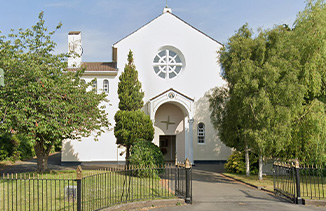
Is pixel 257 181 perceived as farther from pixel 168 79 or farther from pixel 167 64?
pixel 167 64

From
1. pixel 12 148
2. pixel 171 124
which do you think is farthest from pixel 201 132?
pixel 12 148

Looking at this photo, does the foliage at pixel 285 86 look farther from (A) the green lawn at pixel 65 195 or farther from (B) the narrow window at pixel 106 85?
(B) the narrow window at pixel 106 85

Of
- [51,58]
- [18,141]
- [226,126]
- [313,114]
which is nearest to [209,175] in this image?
[226,126]

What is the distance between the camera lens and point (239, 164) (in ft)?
63.1

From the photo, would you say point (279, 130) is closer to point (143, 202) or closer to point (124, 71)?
point (143, 202)

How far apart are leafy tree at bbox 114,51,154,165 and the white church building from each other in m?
1.93

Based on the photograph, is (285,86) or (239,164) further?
(239,164)

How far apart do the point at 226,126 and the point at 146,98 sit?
8.65m

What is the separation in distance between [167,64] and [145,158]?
37.0 ft

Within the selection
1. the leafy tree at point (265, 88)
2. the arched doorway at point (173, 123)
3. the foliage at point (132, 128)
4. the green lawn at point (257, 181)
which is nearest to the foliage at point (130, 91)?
the arched doorway at point (173, 123)

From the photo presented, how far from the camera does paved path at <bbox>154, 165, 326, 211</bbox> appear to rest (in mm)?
10297

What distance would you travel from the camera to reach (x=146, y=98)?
80.2ft

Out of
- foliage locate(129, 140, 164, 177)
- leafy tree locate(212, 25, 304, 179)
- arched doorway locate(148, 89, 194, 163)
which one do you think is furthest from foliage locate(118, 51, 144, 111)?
leafy tree locate(212, 25, 304, 179)

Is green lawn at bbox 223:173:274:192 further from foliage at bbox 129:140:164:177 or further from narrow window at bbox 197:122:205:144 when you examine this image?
narrow window at bbox 197:122:205:144
